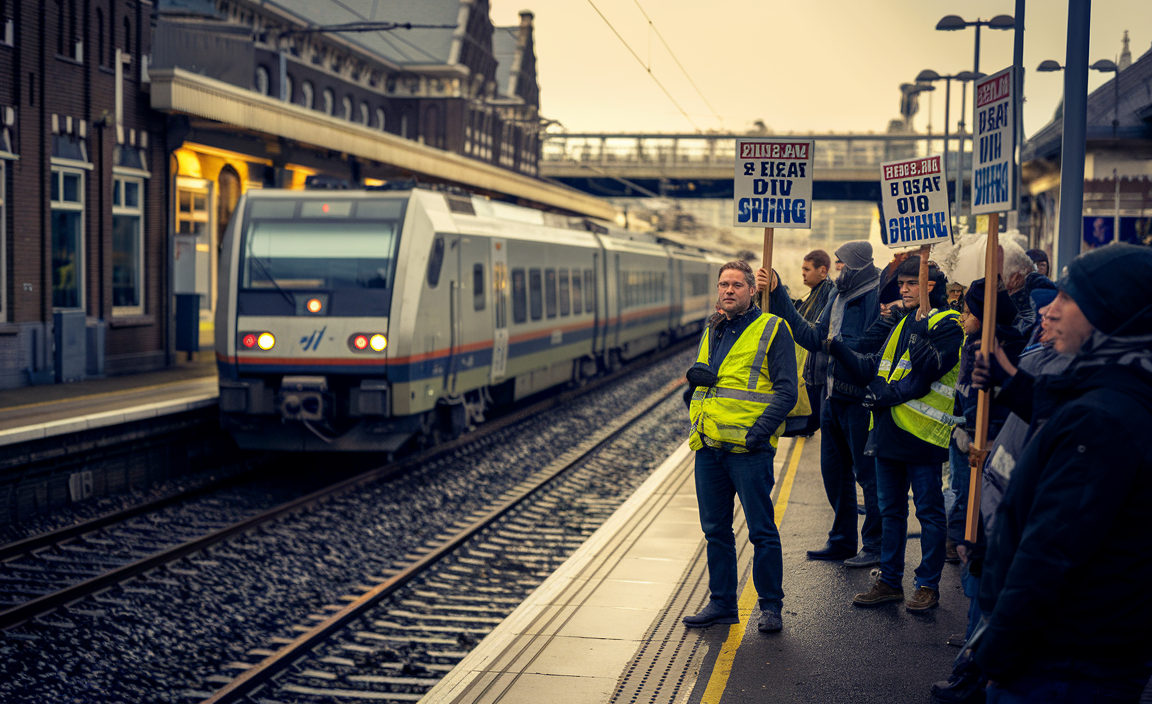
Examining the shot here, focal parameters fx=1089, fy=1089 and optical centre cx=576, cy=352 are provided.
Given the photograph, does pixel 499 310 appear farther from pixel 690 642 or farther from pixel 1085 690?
pixel 1085 690

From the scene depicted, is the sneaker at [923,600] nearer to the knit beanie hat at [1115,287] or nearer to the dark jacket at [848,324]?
the dark jacket at [848,324]

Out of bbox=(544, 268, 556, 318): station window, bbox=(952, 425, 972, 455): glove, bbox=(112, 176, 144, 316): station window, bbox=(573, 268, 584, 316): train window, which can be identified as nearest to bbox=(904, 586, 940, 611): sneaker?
bbox=(952, 425, 972, 455): glove

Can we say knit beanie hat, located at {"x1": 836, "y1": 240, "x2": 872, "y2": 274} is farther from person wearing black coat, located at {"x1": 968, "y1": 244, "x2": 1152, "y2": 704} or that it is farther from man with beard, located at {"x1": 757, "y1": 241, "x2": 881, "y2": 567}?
person wearing black coat, located at {"x1": 968, "y1": 244, "x2": 1152, "y2": 704}

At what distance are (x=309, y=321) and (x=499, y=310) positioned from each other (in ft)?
10.9

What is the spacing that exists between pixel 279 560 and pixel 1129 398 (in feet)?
24.2

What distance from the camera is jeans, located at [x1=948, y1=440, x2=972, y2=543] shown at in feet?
16.8

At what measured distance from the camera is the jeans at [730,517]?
17.6ft

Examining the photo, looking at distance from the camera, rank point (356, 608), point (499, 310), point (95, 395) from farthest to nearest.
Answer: point (499, 310) < point (95, 395) < point (356, 608)

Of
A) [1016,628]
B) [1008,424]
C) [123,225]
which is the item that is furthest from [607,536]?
[123,225]

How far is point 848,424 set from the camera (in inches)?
254

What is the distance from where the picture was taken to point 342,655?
6.81 m

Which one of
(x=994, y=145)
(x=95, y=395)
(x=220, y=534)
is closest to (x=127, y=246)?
(x=95, y=395)

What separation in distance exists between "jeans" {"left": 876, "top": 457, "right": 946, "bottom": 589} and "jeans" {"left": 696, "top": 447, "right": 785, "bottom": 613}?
2.30 ft

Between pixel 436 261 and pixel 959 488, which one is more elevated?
pixel 436 261
